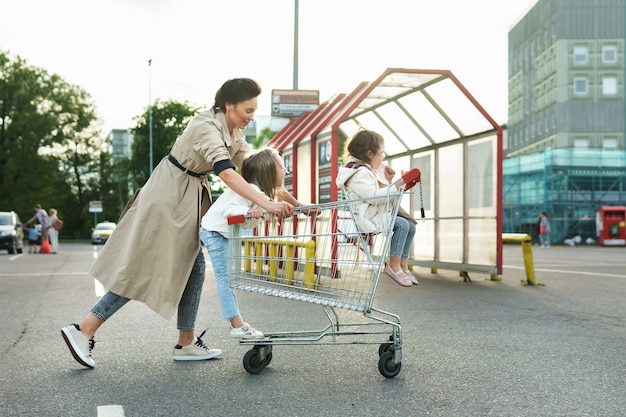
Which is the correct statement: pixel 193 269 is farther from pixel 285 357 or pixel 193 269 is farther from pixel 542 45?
pixel 542 45

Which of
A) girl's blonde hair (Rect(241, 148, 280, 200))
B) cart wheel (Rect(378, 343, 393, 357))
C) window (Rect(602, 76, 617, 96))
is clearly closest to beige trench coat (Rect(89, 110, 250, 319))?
girl's blonde hair (Rect(241, 148, 280, 200))

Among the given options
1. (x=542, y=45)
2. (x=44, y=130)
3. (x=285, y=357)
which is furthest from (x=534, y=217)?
(x=285, y=357)

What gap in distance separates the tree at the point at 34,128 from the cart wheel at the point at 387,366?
51993 mm

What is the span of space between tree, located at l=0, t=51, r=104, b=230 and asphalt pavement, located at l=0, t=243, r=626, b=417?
47515 millimetres

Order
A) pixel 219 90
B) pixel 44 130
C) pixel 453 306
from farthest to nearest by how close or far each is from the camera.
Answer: pixel 44 130
pixel 453 306
pixel 219 90

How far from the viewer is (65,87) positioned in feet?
196

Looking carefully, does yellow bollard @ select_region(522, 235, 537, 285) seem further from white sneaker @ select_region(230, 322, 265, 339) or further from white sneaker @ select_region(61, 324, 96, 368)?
white sneaker @ select_region(61, 324, 96, 368)

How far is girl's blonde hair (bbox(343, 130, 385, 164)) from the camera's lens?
6.27 meters

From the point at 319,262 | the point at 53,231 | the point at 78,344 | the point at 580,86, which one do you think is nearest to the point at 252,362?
the point at 319,262

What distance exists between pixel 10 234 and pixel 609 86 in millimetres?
49123

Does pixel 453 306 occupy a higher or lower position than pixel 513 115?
lower

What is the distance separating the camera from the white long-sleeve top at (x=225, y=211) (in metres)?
4.78

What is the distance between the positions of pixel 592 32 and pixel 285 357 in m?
62.4

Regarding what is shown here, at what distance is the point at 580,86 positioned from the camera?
6288cm
